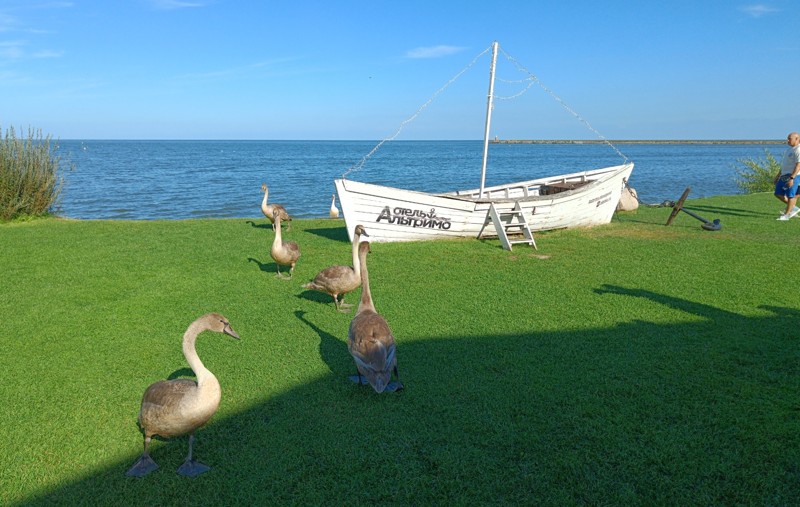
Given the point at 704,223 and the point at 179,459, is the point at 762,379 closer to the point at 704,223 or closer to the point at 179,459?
the point at 179,459

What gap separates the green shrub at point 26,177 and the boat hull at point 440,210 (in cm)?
1097

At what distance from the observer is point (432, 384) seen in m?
5.60

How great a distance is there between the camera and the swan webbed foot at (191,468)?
164 inches

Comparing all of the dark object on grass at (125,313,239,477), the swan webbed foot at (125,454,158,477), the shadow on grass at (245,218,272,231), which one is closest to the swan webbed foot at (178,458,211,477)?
the dark object on grass at (125,313,239,477)

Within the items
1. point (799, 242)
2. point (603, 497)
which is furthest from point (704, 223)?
point (603, 497)

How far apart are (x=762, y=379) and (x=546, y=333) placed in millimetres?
2477

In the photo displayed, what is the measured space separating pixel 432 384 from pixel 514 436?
4.03ft

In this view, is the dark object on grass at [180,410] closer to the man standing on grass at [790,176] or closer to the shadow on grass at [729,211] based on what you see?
the man standing on grass at [790,176]

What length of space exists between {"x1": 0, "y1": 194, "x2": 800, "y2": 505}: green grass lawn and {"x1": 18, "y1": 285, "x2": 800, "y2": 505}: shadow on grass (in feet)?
0.07

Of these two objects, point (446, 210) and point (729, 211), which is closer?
point (446, 210)

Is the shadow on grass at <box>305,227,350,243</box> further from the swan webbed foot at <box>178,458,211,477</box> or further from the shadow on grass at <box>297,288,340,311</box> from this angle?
the swan webbed foot at <box>178,458,211,477</box>

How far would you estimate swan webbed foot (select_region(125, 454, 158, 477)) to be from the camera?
164 inches

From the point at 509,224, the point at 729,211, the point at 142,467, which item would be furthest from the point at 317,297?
the point at 729,211

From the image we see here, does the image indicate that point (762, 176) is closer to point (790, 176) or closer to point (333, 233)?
point (790, 176)
